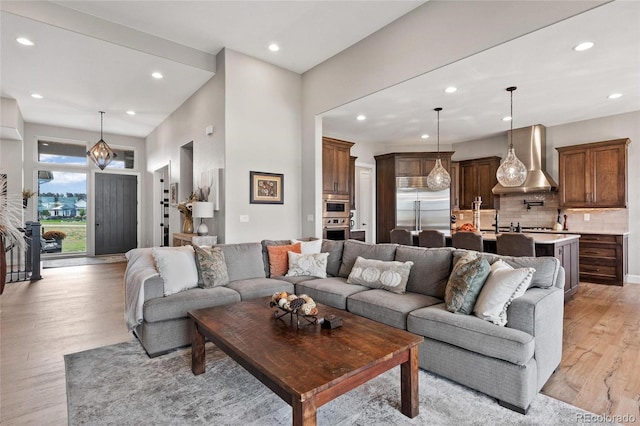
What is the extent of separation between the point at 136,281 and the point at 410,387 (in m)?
2.43

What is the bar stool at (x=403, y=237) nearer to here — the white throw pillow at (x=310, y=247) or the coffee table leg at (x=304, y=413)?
the white throw pillow at (x=310, y=247)

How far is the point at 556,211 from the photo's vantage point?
663 centimetres

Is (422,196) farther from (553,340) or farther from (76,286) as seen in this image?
(76,286)

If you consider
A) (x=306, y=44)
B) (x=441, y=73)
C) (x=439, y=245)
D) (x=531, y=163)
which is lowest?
(x=439, y=245)

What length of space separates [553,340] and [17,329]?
4946 mm

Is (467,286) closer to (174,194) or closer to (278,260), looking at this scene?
(278,260)

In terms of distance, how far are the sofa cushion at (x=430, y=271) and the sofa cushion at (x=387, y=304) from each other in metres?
0.08

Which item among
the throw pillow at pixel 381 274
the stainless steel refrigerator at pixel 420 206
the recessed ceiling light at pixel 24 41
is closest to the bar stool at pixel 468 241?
the throw pillow at pixel 381 274

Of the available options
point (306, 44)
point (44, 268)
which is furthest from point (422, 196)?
point (44, 268)

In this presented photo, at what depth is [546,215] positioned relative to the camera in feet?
22.2

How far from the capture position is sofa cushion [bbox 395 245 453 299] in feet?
9.86

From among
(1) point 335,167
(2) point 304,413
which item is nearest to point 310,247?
(1) point 335,167

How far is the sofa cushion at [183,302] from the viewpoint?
279 cm

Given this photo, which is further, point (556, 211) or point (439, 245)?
point (556, 211)
